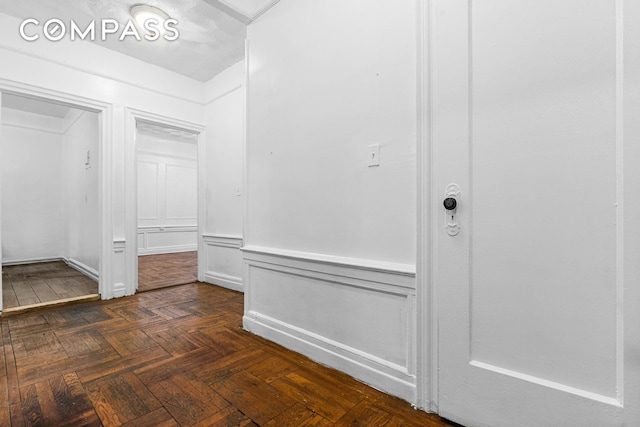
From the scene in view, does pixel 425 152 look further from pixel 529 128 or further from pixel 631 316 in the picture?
pixel 631 316

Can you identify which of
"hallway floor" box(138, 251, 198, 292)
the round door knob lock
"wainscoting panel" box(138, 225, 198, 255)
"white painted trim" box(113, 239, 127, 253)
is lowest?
"hallway floor" box(138, 251, 198, 292)

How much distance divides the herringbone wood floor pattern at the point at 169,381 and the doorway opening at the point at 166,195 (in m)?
3.44

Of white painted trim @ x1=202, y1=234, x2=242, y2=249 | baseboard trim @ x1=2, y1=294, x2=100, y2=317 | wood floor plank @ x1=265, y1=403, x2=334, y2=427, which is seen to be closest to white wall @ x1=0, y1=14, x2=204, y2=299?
baseboard trim @ x1=2, y1=294, x2=100, y2=317

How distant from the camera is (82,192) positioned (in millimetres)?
4379

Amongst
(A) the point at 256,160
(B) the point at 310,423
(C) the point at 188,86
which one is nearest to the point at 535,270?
(B) the point at 310,423

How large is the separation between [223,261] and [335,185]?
2.41 metres

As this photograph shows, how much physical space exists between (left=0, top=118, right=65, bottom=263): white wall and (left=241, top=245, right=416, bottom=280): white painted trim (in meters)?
5.33

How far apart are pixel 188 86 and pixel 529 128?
3791mm

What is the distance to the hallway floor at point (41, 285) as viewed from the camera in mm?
3055

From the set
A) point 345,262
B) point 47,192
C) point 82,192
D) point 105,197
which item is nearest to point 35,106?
point 47,192

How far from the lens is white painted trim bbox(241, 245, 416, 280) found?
1426mm

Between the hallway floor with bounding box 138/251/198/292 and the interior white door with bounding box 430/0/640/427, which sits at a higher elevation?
the interior white door with bounding box 430/0/640/427

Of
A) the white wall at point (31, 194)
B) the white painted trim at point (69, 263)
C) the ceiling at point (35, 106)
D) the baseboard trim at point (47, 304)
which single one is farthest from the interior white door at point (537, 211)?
the white wall at point (31, 194)

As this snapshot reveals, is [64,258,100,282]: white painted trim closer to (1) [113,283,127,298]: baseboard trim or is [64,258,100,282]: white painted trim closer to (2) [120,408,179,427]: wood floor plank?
(1) [113,283,127,298]: baseboard trim
